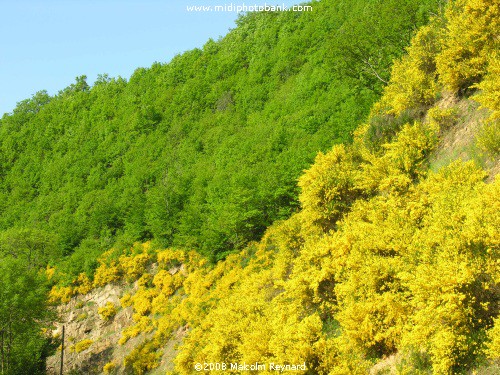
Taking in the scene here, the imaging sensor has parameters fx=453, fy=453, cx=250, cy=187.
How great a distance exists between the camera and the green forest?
13109 mm

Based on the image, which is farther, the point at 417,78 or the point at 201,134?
the point at 201,134

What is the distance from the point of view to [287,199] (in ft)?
108

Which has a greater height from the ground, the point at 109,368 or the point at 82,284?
the point at 82,284

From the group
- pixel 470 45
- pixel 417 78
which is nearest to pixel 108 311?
pixel 417 78

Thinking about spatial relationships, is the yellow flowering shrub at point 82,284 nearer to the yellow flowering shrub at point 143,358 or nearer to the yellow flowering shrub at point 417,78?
the yellow flowering shrub at point 143,358

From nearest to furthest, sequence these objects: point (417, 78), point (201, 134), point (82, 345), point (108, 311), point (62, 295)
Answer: point (417, 78)
point (82, 345)
point (108, 311)
point (62, 295)
point (201, 134)

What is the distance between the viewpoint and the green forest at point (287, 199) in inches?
516

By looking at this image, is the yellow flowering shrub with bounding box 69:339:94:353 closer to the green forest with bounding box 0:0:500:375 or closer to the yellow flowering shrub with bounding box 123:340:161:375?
the green forest with bounding box 0:0:500:375

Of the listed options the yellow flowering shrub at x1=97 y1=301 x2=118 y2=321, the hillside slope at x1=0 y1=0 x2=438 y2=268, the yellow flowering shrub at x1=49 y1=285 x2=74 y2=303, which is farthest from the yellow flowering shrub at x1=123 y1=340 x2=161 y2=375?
the yellow flowering shrub at x1=49 y1=285 x2=74 y2=303

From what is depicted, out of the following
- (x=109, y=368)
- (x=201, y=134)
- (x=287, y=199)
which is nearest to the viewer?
(x=109, y=368)

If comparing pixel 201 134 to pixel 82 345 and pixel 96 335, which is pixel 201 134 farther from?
pixel 82 345

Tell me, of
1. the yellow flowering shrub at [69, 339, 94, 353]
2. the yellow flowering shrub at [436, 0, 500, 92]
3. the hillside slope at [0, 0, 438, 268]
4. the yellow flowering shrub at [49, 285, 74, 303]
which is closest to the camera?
the yellow flowering shrub at [436, 0, 500, 92]

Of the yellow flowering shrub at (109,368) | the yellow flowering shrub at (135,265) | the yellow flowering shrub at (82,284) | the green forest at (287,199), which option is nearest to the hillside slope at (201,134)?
the green forest at (287,199)

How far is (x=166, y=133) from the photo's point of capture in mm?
59656
